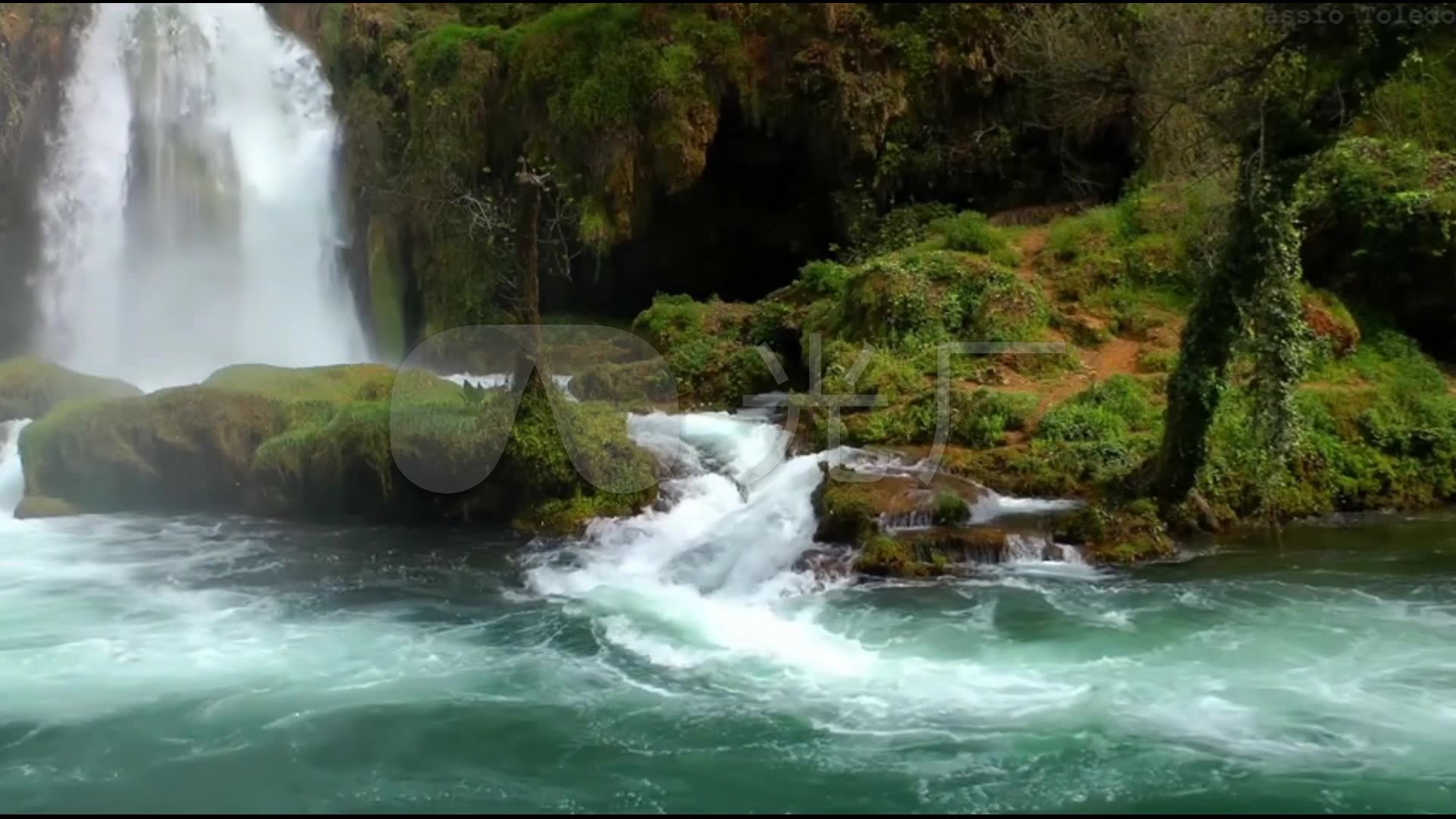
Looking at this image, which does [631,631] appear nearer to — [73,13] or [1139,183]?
[1139,183]

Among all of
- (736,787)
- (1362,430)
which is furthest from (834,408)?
(736,787)

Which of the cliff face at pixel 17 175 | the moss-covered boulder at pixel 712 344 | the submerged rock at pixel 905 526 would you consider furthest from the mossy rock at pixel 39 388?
the submerged rock at pixel 905 526

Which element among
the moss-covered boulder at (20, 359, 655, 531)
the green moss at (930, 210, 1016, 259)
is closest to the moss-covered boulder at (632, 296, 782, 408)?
the moss-covered boulder at (20, 359, 655, 531)

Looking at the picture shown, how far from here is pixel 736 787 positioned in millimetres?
7270

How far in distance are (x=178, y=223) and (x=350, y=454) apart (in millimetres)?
10237

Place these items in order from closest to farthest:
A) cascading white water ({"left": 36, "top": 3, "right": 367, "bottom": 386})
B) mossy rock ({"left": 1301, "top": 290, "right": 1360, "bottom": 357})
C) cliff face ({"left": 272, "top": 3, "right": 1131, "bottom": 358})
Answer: mossy rock ({"left": 1301, "top": 290, "right": 1360, "bottom": 357}) < cliff face ({"left": 272, "top": 3, "right": 1131, "bottom": 358}) < cascading white water ({"left": 36, "top": 3, "right": 367, "bottom": 386})

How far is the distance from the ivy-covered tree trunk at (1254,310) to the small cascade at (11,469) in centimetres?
1327

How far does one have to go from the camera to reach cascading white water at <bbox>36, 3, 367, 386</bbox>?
21375 millimetres

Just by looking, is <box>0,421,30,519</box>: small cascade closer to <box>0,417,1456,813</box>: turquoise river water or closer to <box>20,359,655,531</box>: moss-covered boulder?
<box>20,359,655,531</box>: moss-covered boulder

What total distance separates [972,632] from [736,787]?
3.16m

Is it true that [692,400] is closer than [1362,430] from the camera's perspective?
No

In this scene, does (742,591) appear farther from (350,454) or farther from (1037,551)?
(350,454)

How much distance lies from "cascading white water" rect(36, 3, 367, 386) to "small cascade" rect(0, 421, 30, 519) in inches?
200

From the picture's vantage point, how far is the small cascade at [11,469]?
14.8 metres
